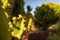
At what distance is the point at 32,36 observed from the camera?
10.7m

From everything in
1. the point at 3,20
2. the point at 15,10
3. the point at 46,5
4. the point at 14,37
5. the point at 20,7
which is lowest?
the point at 3,20

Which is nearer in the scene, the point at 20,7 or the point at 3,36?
the point at 3,36

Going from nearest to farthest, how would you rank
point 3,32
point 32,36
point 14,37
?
point 3,32 < point 14,37 < point 32,36

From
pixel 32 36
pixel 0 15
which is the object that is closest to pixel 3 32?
pixel 0 15

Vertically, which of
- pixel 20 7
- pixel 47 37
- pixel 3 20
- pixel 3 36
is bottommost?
pixel 3 36

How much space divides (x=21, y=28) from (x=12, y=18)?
0.22 m

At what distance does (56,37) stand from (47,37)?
767 mm

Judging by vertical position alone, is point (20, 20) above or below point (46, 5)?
below

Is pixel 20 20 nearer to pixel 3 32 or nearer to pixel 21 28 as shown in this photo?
pixel 21 28

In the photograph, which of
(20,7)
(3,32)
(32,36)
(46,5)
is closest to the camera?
(3,32)

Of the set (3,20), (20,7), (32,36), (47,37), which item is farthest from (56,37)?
(3,20)

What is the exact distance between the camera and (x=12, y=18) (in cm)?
291

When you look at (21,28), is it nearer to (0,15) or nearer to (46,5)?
(0,15)

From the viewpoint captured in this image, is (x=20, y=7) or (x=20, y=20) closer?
(x=20, y=20)
